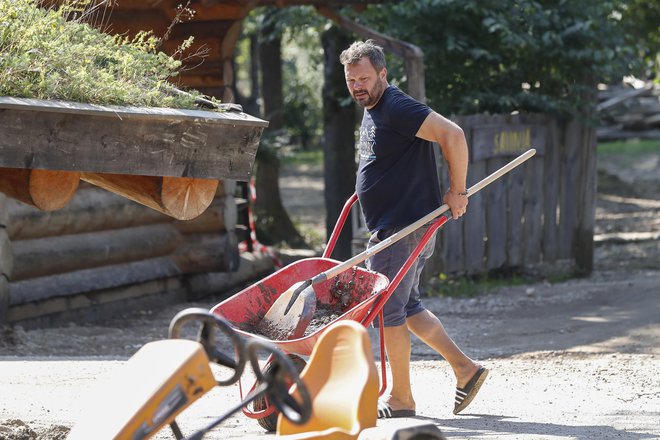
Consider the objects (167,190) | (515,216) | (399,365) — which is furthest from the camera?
(515,216)

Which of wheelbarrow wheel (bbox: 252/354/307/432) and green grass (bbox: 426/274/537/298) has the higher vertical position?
wheelbarrow wheel (bbox: 252/354/307/432)

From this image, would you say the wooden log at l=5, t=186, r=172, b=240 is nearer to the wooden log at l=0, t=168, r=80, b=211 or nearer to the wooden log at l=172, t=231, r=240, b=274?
the wooden log at l=172, t=231, r=240, b=274

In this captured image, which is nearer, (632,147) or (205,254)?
(205,254)

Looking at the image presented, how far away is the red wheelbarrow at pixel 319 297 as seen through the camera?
184 inches

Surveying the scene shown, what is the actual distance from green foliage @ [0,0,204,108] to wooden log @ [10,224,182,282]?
4310 millimetres

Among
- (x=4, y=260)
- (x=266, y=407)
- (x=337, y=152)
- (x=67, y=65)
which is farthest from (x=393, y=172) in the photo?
(x=337, y=152)

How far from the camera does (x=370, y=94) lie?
499cm

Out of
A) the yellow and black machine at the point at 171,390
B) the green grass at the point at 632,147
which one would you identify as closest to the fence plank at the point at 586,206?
the yellow and black machine at the point at 171,390

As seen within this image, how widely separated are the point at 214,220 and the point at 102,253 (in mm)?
1424

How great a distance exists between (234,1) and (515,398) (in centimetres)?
473

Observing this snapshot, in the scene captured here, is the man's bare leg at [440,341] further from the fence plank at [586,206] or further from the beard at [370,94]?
the fence plank at [586,206]

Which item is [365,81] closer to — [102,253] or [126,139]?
[126,139]

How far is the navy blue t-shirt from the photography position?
505cm

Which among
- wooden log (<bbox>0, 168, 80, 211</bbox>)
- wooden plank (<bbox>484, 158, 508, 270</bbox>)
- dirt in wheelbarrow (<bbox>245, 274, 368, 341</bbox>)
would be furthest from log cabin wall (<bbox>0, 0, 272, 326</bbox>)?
dirt in wheelbarrow (<bbox>245, 274, 368, 341</bbox>)
